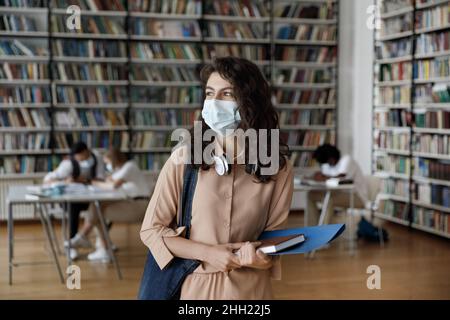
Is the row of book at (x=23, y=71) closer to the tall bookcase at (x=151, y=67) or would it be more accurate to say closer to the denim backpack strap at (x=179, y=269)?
the tall bookcase at (x=151, y=67)

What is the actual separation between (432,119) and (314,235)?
5.40 meters

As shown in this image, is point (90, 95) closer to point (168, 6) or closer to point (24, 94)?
point (24, 94)

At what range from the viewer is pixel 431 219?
6.32 m

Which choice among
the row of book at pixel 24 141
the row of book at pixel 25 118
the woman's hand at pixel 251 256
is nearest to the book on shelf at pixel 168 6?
the row of book at pixel 25 118

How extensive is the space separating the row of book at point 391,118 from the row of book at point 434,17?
93 centimetres

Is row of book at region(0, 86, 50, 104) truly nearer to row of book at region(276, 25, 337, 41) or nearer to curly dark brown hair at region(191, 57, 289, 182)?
row of book at region(276, 25, 337, 41)

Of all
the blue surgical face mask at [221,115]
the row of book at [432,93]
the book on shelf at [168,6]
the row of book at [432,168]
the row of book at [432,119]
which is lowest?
the row of book at [432,168]

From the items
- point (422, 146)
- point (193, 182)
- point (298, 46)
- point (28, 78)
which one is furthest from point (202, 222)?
point (298, 46)

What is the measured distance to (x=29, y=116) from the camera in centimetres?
702

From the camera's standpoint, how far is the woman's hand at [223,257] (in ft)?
4.22

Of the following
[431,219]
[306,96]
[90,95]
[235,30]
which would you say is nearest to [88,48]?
[90,95]

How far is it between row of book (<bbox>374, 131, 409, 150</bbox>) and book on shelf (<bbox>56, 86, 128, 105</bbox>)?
2.93 metres

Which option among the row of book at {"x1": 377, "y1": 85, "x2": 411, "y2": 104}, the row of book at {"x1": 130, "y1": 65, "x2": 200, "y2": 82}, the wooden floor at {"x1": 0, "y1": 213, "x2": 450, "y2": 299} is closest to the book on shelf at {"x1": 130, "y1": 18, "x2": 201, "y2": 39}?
the row of book at {"x1": 130, "y1": 65, "x2": 200, "y2": 82}

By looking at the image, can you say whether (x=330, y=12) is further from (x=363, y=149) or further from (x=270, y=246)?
(x=270, y=246)
